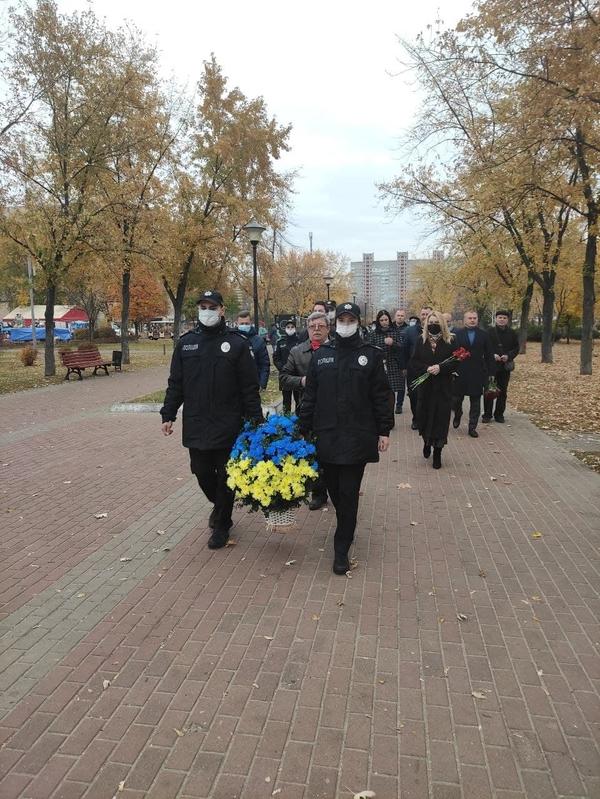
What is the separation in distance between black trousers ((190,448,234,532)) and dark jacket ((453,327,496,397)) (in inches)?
216

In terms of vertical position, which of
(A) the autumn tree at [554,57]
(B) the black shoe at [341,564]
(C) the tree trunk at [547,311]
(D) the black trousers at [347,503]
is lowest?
(B) the black shoe at [341,564]

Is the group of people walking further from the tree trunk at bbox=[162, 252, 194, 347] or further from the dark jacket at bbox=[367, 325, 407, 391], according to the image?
the tree trunk at bbox=[162, 252, 194, 347]

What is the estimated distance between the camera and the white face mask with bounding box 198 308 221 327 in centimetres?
437

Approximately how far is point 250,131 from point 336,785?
26796mm

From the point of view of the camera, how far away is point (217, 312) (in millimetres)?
4426

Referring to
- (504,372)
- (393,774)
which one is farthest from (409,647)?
(504,372)

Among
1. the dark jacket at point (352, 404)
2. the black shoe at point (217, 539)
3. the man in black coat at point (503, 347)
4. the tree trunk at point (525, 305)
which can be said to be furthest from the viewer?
the tree trunk at point (525, 305)

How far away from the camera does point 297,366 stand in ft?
20.3

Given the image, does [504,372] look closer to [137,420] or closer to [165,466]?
[165,466]

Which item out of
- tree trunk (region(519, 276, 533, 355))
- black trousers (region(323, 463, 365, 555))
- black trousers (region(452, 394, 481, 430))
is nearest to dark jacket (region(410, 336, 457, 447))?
black trousers (region(452, 394, 481, 430))

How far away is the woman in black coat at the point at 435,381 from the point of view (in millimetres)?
7023

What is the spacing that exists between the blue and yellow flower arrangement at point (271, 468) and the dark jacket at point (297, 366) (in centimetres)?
185

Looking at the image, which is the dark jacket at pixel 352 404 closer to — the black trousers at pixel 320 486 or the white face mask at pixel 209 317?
the black trousers at pixel 320 486

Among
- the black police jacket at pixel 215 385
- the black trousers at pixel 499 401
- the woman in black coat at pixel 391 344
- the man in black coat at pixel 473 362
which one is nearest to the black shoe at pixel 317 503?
the black police jacket at pixel 215 385
